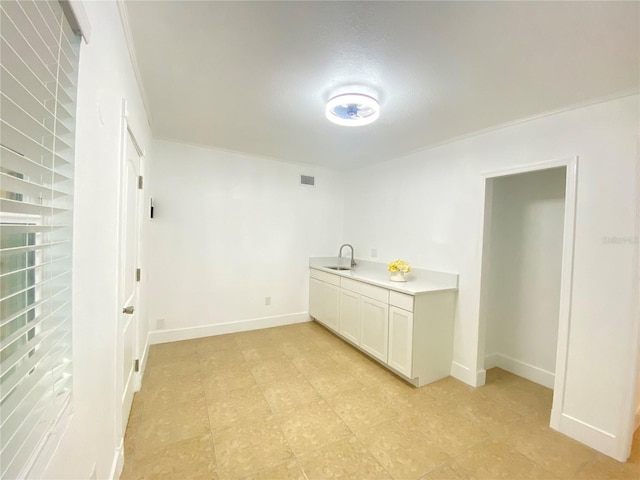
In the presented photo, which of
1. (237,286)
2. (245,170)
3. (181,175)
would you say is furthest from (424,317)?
(181,175)

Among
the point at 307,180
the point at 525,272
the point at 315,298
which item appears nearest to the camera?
the point at 525,272

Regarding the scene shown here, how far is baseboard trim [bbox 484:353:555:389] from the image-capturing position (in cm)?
271

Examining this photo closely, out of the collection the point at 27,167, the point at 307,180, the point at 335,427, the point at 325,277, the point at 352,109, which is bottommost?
the point at 335,427

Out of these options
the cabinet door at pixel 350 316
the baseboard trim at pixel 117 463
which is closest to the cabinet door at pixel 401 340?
the cabinet door at pixel 350 316

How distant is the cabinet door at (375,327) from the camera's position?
2.85 metres

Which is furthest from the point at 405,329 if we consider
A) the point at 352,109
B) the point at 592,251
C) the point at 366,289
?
the point at 352,109

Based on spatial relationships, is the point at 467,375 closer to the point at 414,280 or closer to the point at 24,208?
the point at 414,280

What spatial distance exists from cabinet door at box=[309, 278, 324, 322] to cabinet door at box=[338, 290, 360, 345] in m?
0.54

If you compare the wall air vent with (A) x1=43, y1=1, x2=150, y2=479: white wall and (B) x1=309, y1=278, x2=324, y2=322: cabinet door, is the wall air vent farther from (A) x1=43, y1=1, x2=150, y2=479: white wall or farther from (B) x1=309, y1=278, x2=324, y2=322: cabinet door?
(A) x1=43, y1=1, x2=150, y2=479: white wall

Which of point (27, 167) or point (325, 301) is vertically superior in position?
point (27, 167)

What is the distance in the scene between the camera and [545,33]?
4.50 ft

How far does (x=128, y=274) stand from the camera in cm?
196

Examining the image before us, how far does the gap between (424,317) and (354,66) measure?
2.18 metres

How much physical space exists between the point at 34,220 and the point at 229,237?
307 cm
